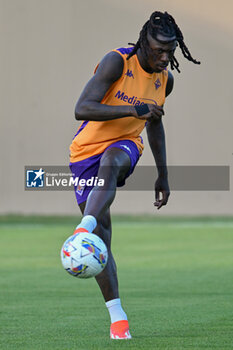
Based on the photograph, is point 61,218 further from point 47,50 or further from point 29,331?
point 29,331

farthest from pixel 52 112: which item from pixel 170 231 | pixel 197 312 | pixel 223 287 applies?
pixel 197 312

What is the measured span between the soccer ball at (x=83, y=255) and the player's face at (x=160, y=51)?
4.06 feet

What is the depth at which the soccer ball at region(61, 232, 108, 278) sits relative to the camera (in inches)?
154

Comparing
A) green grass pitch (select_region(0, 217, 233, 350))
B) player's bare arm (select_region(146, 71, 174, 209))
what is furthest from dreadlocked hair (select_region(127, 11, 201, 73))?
green grass pitch (select_region(0, 217, 233, 350))

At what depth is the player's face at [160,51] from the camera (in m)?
4.56

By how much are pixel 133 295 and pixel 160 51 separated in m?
3.06

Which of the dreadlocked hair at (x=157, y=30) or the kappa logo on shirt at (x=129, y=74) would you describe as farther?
the kappa logo on shirt at (x=129, y=74)

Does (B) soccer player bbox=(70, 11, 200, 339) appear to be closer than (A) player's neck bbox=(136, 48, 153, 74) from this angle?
Yes

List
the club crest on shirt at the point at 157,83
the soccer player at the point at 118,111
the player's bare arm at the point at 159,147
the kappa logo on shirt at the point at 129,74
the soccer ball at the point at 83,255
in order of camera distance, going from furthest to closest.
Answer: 1. the player's bare arm at the point at 159,147
2. the club crest on shirt at the point at 157,83
3. the kappa logo on shirt at the point at 129,74
4. the soccer player at the point at 118,111
5. the soccer ball at the point at 83,255

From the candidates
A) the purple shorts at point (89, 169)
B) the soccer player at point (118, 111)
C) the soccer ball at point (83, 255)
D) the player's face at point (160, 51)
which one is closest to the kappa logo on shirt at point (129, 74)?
the soccer player at point (118, 111)

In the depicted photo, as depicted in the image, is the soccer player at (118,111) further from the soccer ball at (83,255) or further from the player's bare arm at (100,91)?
the soccer ball at (83,255)

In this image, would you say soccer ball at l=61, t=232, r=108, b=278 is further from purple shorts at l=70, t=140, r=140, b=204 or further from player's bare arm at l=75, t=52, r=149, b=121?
player's bare arm at l=75, t=52, r=149, b=121

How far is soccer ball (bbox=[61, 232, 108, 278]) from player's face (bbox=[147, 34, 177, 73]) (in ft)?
4.06

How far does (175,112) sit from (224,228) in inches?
138
